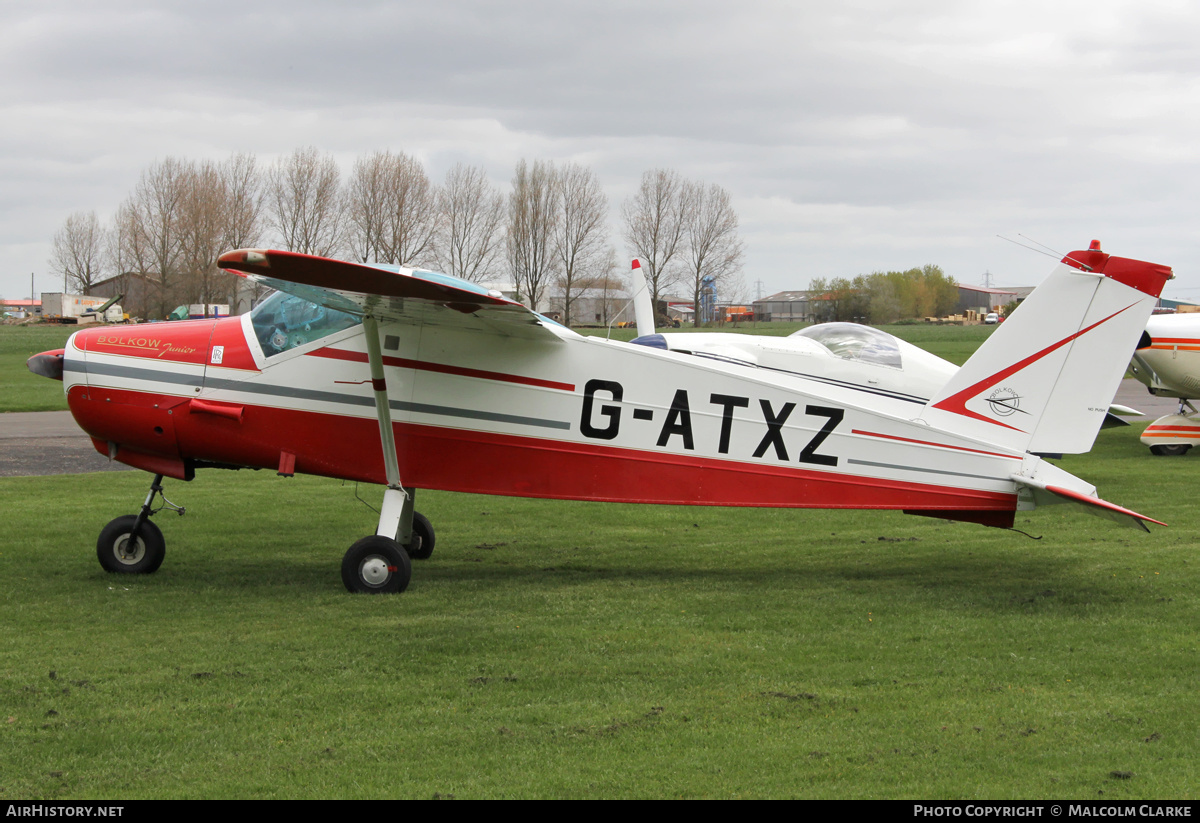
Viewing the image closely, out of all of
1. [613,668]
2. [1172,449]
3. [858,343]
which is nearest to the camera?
[613,668]

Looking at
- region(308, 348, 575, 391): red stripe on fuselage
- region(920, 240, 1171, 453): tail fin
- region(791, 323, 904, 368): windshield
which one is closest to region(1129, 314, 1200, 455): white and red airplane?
region(791, 323, 904, 368): windshield

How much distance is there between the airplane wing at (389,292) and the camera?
5984mm

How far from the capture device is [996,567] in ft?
28.0

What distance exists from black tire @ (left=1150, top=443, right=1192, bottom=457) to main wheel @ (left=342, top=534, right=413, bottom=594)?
49.3 feet

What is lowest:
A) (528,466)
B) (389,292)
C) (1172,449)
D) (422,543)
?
(422,543)

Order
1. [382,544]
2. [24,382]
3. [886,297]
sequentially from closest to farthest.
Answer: [382,544] → [24,382] → [886,297]

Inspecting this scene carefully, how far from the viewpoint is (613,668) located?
567 cm

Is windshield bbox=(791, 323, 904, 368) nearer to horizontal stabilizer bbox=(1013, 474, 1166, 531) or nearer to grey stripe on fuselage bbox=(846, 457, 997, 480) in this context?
grey stripe on fuselage bbox=(846, 457, 997, 480)

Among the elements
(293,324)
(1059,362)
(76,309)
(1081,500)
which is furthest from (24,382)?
(76,309)

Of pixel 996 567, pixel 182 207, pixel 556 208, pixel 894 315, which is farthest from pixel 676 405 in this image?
pixel 894 315

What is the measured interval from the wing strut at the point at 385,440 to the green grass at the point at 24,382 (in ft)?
58.6

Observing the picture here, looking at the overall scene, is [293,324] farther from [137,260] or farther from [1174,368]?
[137,260]

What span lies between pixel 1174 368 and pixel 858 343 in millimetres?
10286

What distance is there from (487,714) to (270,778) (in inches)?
44.9
